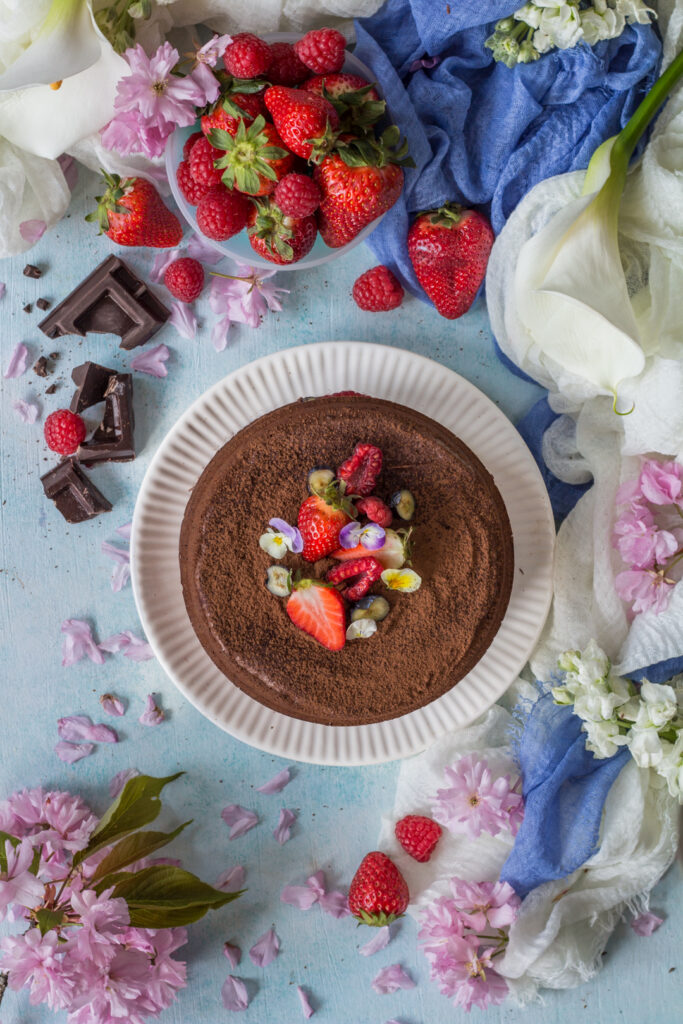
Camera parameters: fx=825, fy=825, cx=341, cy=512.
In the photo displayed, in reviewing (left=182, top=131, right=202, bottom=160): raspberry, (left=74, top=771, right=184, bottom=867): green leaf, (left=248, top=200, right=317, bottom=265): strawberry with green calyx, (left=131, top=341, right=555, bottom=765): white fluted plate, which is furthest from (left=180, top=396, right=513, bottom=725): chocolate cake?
(left=182, top=131, right=202, bottom=160): raspberry

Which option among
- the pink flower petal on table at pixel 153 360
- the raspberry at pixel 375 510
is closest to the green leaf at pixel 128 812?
the raspberry at pixel 375 510

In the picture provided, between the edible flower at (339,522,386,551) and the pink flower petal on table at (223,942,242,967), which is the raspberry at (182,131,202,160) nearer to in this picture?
the edible flower at (339,522,386,551)

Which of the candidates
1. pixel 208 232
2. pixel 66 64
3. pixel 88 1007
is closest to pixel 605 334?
pixel 208 232

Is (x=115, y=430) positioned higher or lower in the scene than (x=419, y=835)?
higher

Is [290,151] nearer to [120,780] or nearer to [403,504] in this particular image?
[403,504]

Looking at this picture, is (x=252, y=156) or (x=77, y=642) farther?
(x=77, y=642)

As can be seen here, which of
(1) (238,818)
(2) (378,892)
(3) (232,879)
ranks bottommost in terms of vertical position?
(2) (378,892)

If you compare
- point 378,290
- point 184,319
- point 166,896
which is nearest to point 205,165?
point 184,319

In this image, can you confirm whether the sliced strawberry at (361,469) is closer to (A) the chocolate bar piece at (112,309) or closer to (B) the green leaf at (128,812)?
(A) the chocolate bar piece at (112,309)

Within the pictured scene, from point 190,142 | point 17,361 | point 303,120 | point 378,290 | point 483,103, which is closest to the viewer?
point 303,120
